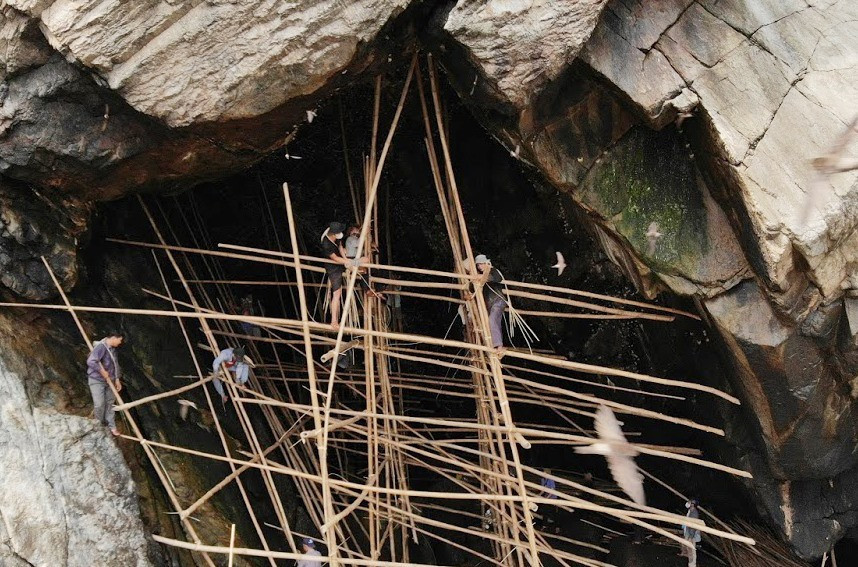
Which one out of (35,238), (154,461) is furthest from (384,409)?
(35,238)

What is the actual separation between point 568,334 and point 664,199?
215cm

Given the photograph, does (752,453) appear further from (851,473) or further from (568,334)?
(568,334)

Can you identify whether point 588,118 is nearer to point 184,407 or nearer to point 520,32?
point 520,32

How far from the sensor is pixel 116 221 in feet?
15.4

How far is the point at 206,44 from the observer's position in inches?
131

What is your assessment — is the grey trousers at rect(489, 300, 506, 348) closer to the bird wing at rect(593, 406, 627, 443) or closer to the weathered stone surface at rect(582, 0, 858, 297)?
the bird wing at rect(593, 406, 627, 443)

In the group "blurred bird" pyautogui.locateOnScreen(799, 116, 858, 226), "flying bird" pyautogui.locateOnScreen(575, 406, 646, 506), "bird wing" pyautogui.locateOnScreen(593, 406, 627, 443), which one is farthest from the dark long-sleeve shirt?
"blurred bird" pyautogui.locateOnScreen(799, 116, 858, 226)

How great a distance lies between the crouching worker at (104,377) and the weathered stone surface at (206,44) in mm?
1315

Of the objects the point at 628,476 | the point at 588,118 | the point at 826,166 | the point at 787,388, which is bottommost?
the point at 787,388

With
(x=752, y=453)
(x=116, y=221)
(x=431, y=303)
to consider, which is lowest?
(x=752, y=453)

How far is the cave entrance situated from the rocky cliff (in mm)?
595

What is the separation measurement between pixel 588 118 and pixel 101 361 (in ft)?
9.73

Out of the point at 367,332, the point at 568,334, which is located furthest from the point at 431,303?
the point at 367,332

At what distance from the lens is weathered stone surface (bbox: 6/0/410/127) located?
3252 mm
